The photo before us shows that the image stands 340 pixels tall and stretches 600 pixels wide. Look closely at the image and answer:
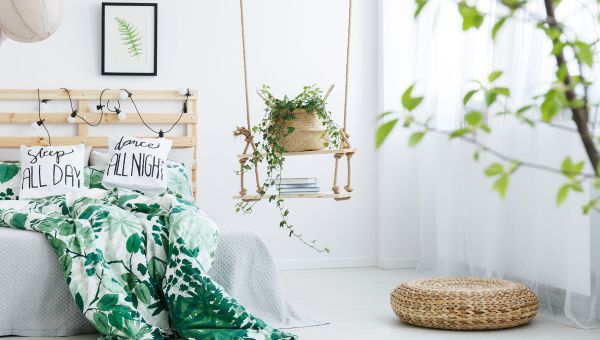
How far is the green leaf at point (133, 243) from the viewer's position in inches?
122

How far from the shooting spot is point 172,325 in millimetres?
3102

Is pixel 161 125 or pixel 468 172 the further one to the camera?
pixel 161 125

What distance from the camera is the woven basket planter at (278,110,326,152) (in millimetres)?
3967

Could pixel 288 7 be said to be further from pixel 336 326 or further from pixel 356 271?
pixel 336 326

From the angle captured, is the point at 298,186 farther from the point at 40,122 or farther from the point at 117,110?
the point at 40,122

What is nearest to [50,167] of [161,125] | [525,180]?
[161,125]

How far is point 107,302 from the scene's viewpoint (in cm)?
294

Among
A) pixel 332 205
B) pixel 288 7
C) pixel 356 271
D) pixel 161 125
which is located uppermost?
pixel 288 7

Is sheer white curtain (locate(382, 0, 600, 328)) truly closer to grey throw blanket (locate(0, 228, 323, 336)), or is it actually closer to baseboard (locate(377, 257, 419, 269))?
baseboard (locate(377, 257, 419, 269))

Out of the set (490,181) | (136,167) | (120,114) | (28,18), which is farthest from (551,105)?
(120,114)

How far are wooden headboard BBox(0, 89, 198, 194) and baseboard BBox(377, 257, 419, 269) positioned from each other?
Result: 1374mm

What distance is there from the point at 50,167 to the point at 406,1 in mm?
2605

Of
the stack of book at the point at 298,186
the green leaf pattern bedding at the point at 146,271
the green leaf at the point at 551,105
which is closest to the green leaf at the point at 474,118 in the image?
the green leaf at the point at 551,105

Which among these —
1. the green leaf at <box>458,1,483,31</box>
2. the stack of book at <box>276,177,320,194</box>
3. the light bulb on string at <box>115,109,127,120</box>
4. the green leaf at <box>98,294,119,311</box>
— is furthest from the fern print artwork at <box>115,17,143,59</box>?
the green leaf at <box>458,1,483,31</box>
